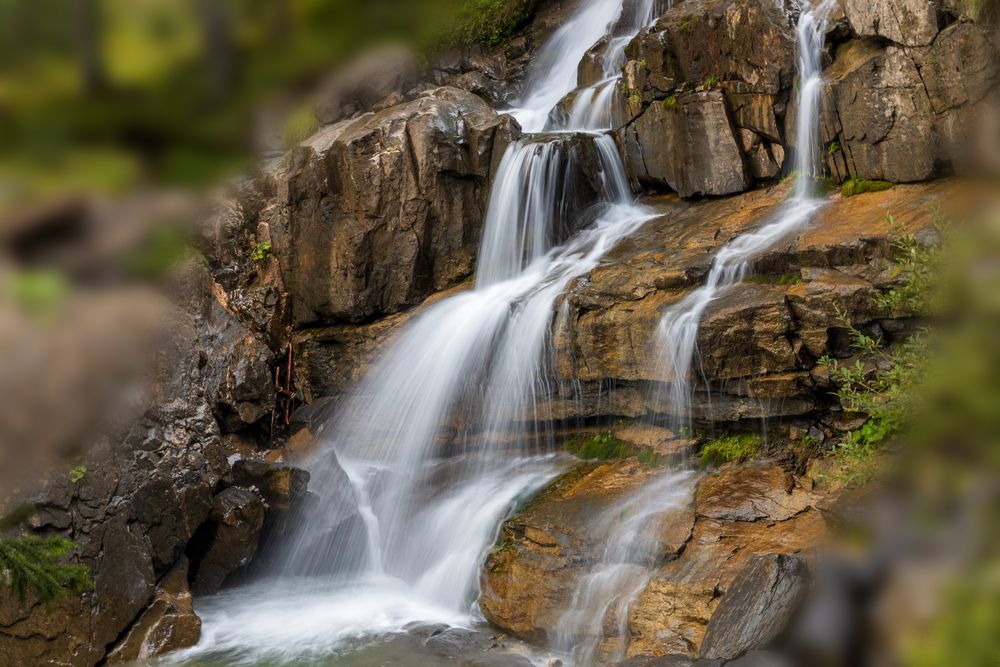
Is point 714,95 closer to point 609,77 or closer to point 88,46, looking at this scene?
point 609,77

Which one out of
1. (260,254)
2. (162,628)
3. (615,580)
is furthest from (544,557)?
(260,254)

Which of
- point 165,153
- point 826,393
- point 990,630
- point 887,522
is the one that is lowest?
point 826,393

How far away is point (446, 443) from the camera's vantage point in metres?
10.2

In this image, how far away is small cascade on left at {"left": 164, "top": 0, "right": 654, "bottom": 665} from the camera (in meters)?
8.26

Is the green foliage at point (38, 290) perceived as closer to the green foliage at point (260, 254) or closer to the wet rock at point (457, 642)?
the wet rock at point (457, 642)

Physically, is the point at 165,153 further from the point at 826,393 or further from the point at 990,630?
the point at 826,393

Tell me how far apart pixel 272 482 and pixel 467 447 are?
7.50ft

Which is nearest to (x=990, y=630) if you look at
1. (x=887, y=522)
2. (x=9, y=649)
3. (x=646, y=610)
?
(x=887, y=522)

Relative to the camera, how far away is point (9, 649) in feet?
23.2

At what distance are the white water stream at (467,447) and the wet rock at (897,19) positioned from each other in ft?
3.13

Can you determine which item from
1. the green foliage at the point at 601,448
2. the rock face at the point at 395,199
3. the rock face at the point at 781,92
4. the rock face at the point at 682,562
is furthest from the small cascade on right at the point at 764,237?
the rock face at the point at 395,199

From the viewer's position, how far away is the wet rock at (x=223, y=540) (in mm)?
8977

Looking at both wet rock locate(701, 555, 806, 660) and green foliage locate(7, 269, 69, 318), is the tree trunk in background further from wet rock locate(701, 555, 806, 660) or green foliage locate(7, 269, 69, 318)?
wet rock locate(701, 555, 806, 660)

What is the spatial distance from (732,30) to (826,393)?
5536mm
